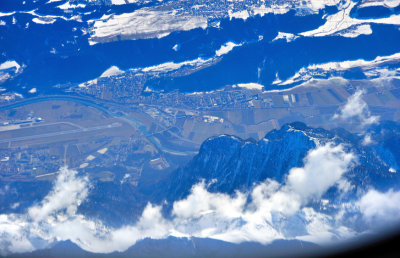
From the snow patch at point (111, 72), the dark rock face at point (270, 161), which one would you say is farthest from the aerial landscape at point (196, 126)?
the snow patch at point (111, 72)

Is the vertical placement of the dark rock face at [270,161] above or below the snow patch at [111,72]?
below

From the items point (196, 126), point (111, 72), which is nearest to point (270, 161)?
point (196, 126)

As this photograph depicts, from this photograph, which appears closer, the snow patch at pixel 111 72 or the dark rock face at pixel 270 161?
the dark rock face at pixel 270 161

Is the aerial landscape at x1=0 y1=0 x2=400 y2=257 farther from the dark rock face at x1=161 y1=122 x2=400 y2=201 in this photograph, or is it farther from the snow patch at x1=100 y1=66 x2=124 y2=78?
the snow patch at x1=100 y1=66 x2=124 y2=78

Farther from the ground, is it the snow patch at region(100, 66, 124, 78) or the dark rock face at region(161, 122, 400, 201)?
the snow patch at region(100, 66, 124, 78)

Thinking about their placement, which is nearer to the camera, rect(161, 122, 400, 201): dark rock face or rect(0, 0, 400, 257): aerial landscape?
rect(0, 0, 400, 257): aerial landscape

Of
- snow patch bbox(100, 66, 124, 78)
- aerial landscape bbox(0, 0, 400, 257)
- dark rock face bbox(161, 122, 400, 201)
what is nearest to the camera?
aerial landscape bbox(0, 0, 400, 257)

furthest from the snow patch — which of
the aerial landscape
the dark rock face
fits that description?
the dark rock face

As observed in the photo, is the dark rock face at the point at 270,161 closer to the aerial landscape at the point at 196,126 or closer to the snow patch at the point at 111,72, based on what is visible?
the aerial landscape at the point at 196,126

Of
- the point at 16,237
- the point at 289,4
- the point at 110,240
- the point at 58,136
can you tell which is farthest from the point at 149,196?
the point at 289,4
